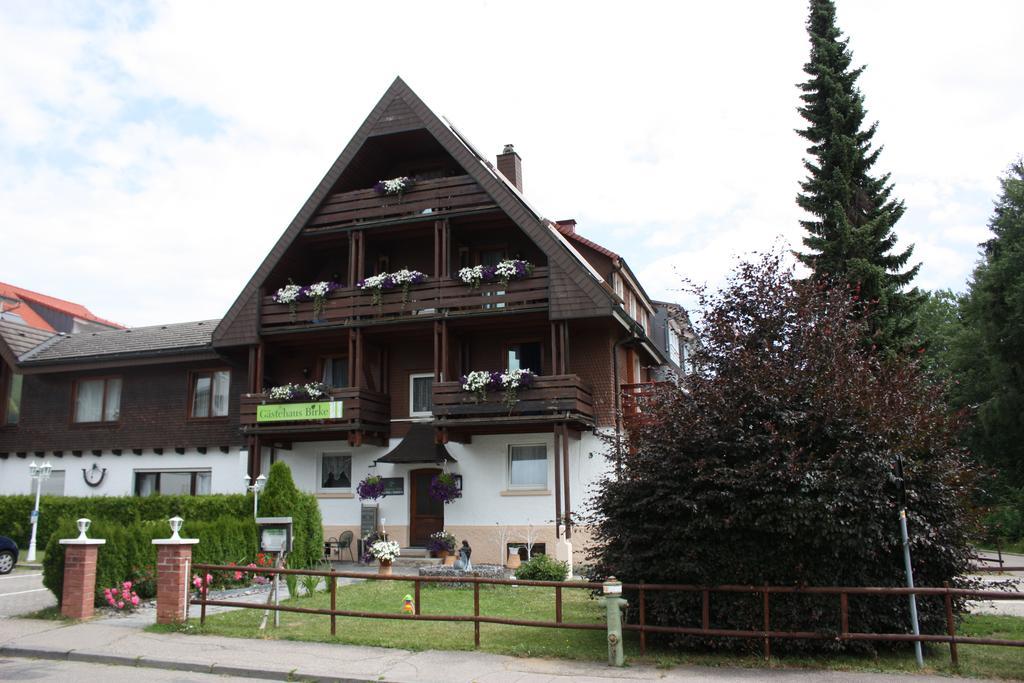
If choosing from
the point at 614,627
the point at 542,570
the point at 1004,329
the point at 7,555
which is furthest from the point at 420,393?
the point at 1004,329

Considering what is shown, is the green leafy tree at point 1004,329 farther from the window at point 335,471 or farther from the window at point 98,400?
the window at point 98,400

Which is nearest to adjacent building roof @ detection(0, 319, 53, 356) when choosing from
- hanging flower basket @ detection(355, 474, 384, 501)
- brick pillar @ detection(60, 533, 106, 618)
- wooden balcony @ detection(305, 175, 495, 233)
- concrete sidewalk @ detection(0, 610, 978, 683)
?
wooden balcony @ detection(305, 175, 495, 233)

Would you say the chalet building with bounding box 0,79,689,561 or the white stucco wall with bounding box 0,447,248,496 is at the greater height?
the chalet building with bounding box 0,79,689,561

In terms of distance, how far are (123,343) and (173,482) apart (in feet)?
18.2

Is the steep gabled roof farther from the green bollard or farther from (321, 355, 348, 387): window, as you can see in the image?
the green bollard

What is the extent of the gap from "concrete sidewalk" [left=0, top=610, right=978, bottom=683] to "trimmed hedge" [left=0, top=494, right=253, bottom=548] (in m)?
8.15

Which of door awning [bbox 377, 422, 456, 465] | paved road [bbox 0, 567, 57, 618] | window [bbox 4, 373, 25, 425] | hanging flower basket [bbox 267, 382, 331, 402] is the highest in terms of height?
window [bbox 4, 373, 25, 425]

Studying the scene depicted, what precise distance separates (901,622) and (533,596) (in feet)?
23.0

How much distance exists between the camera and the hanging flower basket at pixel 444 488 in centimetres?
2169

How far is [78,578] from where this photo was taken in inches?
486

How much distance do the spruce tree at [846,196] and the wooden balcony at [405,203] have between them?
10161 millimetres

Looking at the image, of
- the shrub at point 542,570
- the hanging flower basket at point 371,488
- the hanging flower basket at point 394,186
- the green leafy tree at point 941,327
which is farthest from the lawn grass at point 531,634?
the green leafy tree at point 941,327

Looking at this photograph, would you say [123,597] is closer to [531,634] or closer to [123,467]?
[531,634]

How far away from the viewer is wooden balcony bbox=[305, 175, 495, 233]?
22.9m
